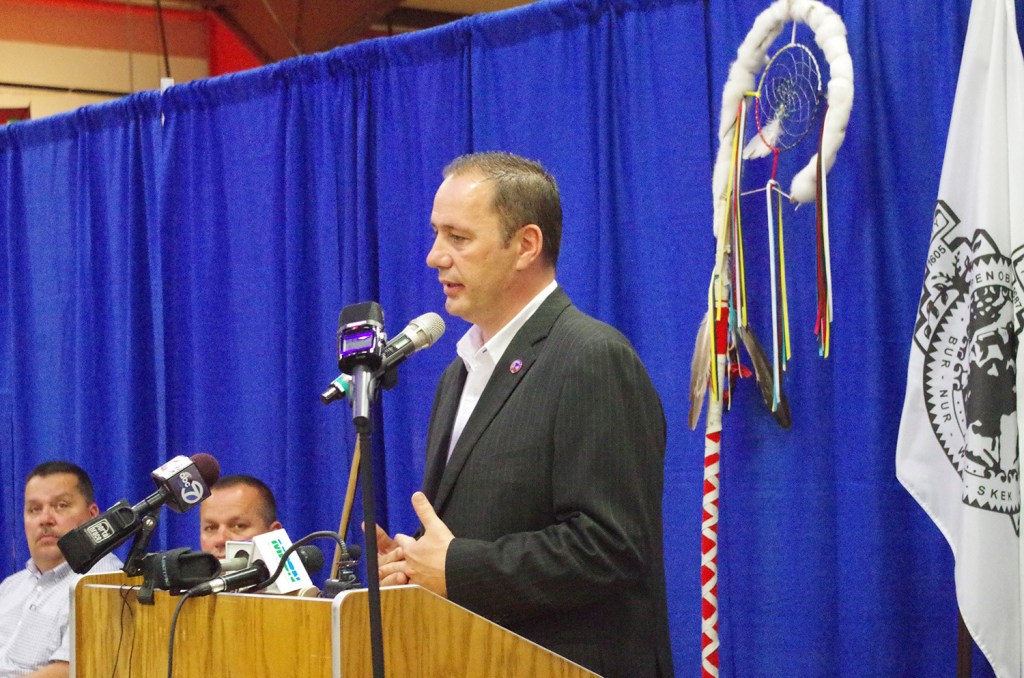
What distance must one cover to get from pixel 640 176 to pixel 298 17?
2.24 m

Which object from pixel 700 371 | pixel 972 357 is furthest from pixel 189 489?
pixel 972 357

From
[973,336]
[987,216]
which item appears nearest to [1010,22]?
[987,216]

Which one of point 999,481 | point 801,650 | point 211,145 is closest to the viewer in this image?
point 999,481

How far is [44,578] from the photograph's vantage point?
404 cm

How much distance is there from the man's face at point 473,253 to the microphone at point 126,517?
1.86ft

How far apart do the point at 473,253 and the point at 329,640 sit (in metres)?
0.82

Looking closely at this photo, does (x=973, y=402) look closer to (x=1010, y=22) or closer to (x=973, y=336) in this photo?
(x=973, y=336)

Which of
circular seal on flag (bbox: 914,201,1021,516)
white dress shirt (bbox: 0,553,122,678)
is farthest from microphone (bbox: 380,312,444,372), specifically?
white dress shirt (bbox: 0,553,122,678)

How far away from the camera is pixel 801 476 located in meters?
3.27

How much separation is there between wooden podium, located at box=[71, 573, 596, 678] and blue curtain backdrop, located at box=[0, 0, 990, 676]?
5.08 ft

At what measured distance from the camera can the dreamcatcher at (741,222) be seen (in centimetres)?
314

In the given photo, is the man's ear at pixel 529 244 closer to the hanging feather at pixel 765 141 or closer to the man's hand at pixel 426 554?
the man's hand at pixel 426 554

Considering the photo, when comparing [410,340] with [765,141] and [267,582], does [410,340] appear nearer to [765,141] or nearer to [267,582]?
[267,582]

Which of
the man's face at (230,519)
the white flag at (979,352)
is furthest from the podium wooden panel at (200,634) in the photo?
the white flag at (979,352)
